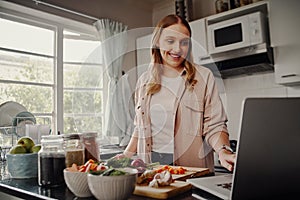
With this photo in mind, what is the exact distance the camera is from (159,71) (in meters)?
1.51

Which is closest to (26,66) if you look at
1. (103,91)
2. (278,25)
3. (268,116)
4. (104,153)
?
(103,91)

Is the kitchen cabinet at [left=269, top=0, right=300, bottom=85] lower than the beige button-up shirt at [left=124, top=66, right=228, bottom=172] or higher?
higher

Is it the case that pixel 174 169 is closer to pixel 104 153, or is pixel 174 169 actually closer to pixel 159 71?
pixel 159 71

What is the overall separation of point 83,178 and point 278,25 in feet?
6.18

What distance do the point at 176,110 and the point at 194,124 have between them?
0.11 m

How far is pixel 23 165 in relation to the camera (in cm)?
100

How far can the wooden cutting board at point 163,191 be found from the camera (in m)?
0.68

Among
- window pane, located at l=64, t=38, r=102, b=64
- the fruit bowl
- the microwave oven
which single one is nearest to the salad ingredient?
the fruit bowl

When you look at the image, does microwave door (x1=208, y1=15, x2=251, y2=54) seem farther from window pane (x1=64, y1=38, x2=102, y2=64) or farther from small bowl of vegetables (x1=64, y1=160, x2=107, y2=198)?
small bowl of vegetables (x1=64, y1=160, x2=107, y2=198)

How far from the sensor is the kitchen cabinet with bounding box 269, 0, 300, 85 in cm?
200

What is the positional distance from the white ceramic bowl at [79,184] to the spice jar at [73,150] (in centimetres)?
16

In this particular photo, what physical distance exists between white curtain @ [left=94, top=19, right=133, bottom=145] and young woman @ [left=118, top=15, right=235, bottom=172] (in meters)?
0.81

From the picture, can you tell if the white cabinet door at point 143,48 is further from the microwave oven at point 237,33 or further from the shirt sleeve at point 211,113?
the shirt sleeve at point 211,113

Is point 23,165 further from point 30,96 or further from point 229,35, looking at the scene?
point 229,35
